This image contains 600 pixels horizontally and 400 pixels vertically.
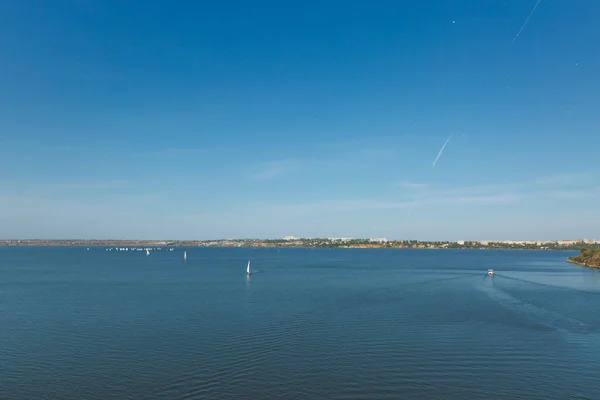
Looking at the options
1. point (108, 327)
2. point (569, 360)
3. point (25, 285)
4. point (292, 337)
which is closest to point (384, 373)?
point (292, 337)

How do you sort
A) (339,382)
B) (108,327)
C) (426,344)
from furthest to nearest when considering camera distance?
(108,327) < (426,344) < (339,382)

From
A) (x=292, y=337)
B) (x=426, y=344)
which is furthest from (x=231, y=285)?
(x=426, y=344)

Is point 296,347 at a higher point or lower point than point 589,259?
lower

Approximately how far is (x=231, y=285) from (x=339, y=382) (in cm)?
4566

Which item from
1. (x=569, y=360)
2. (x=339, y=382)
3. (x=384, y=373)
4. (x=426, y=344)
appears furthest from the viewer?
(x=426, y=344)

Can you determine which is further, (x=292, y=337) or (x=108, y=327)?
(x=108, y=327)

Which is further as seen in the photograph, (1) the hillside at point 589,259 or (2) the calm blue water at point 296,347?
(1) the hillside at point 589,259

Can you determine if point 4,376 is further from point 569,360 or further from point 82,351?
point 569,360

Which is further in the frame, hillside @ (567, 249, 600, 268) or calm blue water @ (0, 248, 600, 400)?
hillside @ (567, 249, 600, 268)

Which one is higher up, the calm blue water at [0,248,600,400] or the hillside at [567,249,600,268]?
the hillside at [567,249,600,268]

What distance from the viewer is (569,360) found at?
26.5m

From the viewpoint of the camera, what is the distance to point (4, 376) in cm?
2280

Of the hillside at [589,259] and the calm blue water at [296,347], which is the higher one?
the hillside at [589,259]

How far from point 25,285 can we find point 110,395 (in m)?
54.0
